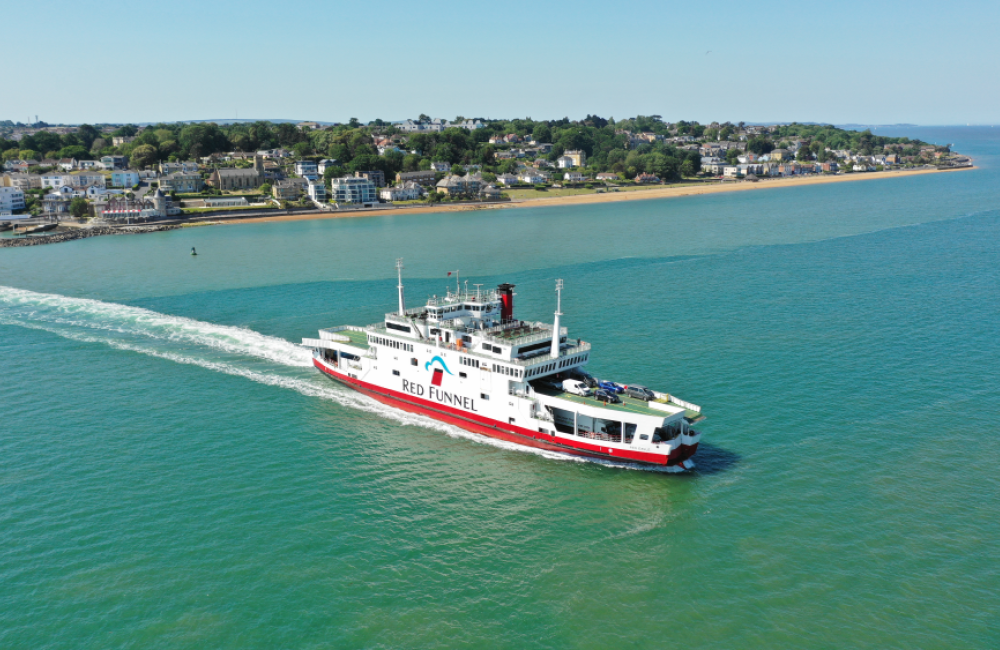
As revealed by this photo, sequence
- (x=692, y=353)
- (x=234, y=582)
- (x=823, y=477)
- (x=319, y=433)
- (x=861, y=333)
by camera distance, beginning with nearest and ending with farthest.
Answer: (x=234, y=582) < (x=823, y=477) < (x=319, y=433) < (x=692, y=353) < (x=861, y=333)

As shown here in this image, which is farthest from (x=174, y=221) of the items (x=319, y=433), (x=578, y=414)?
(x=578, y=414)

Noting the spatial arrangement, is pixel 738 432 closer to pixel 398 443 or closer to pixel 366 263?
pixel 398 443

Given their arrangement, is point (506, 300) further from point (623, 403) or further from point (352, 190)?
point (352, 190)

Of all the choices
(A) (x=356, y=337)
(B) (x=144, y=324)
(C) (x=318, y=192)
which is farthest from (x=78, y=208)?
(A) (x=356, y=337)

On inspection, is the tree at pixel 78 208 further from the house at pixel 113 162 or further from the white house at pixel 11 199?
the house at pixel 113 162

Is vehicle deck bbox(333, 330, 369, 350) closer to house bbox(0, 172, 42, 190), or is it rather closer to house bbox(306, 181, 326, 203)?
house bbox(306, 181, 326, 203)

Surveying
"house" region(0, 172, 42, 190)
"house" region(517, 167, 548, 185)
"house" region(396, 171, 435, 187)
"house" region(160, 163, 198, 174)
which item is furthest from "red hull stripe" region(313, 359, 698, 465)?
"house" region(0, 172, 42, 190)
